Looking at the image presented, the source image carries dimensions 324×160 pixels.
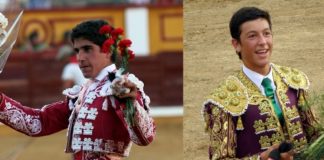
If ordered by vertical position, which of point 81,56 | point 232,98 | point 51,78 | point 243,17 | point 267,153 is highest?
point 243,17

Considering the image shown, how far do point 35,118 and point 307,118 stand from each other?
1087 mm

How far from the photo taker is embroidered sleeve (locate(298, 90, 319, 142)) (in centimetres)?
278

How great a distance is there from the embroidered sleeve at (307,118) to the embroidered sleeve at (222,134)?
0.22 metres

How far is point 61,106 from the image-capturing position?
11.4 ft

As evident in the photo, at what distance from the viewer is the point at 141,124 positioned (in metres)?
3.07

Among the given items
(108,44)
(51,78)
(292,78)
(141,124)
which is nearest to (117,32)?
(108,44)

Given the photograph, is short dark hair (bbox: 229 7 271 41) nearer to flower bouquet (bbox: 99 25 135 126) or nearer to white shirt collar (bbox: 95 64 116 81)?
flower bouquet (bbox: 99 25 135 126)

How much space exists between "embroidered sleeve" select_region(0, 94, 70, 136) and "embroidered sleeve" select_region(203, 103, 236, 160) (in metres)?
0.88

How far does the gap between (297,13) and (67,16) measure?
10.8 metres

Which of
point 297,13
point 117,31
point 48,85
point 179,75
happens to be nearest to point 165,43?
point 179,75

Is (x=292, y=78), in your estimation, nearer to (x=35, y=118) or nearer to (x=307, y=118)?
(x=307, y=118)

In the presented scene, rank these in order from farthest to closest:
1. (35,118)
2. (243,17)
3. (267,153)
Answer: (35,118)
(243,17)
(267,153)

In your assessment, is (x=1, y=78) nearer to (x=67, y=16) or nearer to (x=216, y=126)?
(x=67, y=16)

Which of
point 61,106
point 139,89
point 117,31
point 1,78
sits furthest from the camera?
point 1,78
